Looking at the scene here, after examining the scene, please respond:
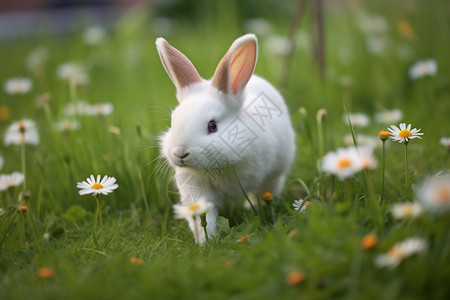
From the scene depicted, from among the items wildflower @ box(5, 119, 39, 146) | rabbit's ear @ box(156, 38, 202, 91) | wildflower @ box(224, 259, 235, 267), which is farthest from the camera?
wildflower @ box(5, 119, 39, 146)

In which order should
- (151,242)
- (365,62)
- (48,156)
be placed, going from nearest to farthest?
(151,242)
(48,156)
(365,62)

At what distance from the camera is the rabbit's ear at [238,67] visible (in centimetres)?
233

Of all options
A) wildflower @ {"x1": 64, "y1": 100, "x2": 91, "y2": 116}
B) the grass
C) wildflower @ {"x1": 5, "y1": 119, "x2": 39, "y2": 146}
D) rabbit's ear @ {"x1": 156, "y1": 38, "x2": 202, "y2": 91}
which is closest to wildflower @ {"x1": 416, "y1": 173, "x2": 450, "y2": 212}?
the grass

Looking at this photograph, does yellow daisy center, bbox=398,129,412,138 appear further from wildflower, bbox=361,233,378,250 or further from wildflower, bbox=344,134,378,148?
wildflower, bbox=344,134,378,148

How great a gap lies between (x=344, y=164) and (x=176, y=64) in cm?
111

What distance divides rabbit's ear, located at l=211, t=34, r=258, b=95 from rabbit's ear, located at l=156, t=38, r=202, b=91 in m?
0.15

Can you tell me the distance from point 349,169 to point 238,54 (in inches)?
39.6

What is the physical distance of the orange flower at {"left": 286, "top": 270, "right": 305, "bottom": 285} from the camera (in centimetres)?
161

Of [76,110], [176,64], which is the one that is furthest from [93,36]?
[176,64]

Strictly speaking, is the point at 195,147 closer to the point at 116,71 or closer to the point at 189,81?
the point at 189,81

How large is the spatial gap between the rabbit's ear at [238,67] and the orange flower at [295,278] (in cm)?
110

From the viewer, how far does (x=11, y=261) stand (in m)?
2.19

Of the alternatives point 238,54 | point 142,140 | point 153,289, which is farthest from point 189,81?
point 153,289

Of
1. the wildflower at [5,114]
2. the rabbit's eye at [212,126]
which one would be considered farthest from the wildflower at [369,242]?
the wildflower at [5,114]
